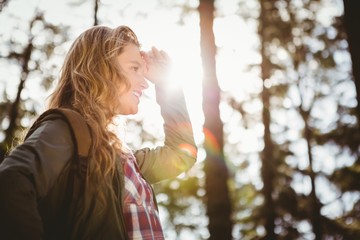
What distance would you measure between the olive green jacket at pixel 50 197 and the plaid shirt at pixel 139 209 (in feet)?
0.50

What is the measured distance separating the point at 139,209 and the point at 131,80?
0.80m

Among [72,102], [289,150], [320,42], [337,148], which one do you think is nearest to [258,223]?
[289,150]

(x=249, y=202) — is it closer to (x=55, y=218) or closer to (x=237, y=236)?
(x=237, y=236)

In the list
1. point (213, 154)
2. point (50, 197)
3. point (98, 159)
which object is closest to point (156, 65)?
point (98, 159)

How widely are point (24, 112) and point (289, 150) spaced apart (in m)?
9.57

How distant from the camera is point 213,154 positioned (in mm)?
5281

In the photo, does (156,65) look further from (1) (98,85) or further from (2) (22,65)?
(2) (22,65)

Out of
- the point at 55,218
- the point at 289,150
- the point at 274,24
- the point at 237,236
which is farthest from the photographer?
the point at 237,236

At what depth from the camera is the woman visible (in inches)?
49.5

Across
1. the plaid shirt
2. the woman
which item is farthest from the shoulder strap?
the plaid shirt

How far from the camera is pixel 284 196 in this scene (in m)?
13.3

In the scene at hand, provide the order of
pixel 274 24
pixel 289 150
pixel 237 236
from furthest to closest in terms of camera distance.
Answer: pixel 237 236 → pixel 289 150 → pixel 274 24

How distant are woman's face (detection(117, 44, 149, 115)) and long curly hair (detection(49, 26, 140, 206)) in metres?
0.04

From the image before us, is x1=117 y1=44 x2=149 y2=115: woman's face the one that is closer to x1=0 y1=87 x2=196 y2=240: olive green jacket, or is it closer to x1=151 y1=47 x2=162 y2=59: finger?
x1=151 y1=47 x2=162 y2=59: finger
